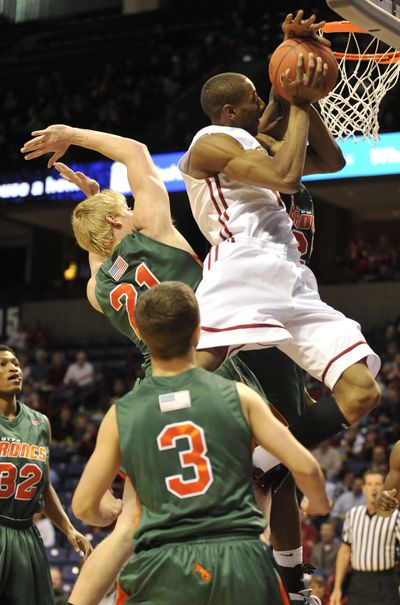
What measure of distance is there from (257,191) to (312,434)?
3.46 feet

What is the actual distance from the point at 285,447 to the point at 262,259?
1373mm

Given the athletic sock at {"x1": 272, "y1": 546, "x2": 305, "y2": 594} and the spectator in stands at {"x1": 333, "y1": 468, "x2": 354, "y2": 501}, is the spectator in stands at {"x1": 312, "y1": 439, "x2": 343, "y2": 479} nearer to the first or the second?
the spectator in stands at {"x1": 333, "y1": 468, "x2": 354, "y2": 501}

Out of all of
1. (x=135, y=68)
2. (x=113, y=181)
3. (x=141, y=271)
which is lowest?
(x=113, y=181)

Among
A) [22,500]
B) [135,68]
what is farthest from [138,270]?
[135,68]

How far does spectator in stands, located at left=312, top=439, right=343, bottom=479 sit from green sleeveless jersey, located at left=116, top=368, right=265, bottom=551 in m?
10.3

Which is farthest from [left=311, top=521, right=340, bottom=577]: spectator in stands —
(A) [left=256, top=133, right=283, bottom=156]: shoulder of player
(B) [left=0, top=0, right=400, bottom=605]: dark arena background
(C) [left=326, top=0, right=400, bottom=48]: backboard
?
(C) [left=326, top=0, right=400, bottom=48]: backboard

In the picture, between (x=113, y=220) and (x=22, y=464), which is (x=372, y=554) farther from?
(x=113, y=220)

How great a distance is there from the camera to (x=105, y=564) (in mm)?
4004

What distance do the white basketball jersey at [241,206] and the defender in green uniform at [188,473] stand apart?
1.27 meters

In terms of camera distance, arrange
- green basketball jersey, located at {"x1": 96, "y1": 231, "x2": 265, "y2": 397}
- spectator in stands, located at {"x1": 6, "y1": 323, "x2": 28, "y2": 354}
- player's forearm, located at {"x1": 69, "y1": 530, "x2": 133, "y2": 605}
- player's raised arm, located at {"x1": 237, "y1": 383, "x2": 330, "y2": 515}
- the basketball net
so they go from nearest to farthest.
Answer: player's raised arm, located at {"x1": 237, "y1": 383, "x2": 330, "y2": 515} → player's forearm, located at {"x1": 69, "y1": 530, "x2": 133, "y2": 605} → green basketball jersey, located at {"x1": 96, "y1": 231, "x2": 265, "y2": 397} → the basketball net → spectator in stands, located at {"x1": 6, "y1": 323, "x2": 28, "y2": 354}

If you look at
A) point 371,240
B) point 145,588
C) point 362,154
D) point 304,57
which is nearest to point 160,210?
point 304,57

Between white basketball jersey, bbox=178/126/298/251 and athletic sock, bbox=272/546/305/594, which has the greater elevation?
white basketball jersey, bbox=178/126/298/251

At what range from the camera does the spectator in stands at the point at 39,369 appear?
62.1 feet

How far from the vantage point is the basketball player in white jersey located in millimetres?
4066
